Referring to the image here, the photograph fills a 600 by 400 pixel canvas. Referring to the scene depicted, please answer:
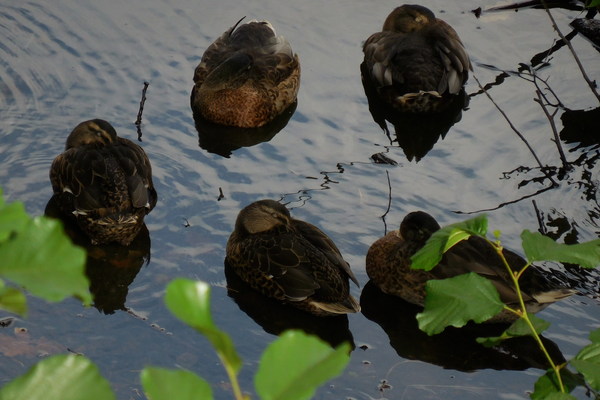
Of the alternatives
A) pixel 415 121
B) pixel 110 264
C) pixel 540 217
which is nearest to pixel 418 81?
pixel 415 121

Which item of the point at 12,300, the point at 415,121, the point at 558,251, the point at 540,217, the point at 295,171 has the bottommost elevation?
the point at 295,171

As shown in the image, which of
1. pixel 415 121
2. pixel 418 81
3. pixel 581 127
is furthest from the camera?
pixel 415 121

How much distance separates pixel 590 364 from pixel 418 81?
5.89 metres

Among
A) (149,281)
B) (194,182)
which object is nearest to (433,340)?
(149,281)

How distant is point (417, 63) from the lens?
8.47m

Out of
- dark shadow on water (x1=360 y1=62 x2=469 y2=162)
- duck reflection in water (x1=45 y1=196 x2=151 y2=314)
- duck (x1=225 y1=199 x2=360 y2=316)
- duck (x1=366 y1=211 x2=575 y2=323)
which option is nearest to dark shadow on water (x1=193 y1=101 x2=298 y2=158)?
dark shadow on water (x1=360 y1=62 x2=469 y2=162)

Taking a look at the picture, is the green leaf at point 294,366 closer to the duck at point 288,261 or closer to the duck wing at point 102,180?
the duck at point 288,261

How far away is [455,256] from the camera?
5.80 metres

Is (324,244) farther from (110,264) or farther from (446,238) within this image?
(446,238)

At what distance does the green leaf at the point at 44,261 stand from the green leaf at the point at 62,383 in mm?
75

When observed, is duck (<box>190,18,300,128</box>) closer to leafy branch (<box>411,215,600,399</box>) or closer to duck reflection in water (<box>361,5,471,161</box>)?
duck reflection in water (<box>361,5,471,161</box>)

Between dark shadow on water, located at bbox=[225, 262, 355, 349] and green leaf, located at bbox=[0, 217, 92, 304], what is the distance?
185 inches

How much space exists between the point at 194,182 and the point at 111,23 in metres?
2.60

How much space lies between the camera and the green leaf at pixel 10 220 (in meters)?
A: 1.09
